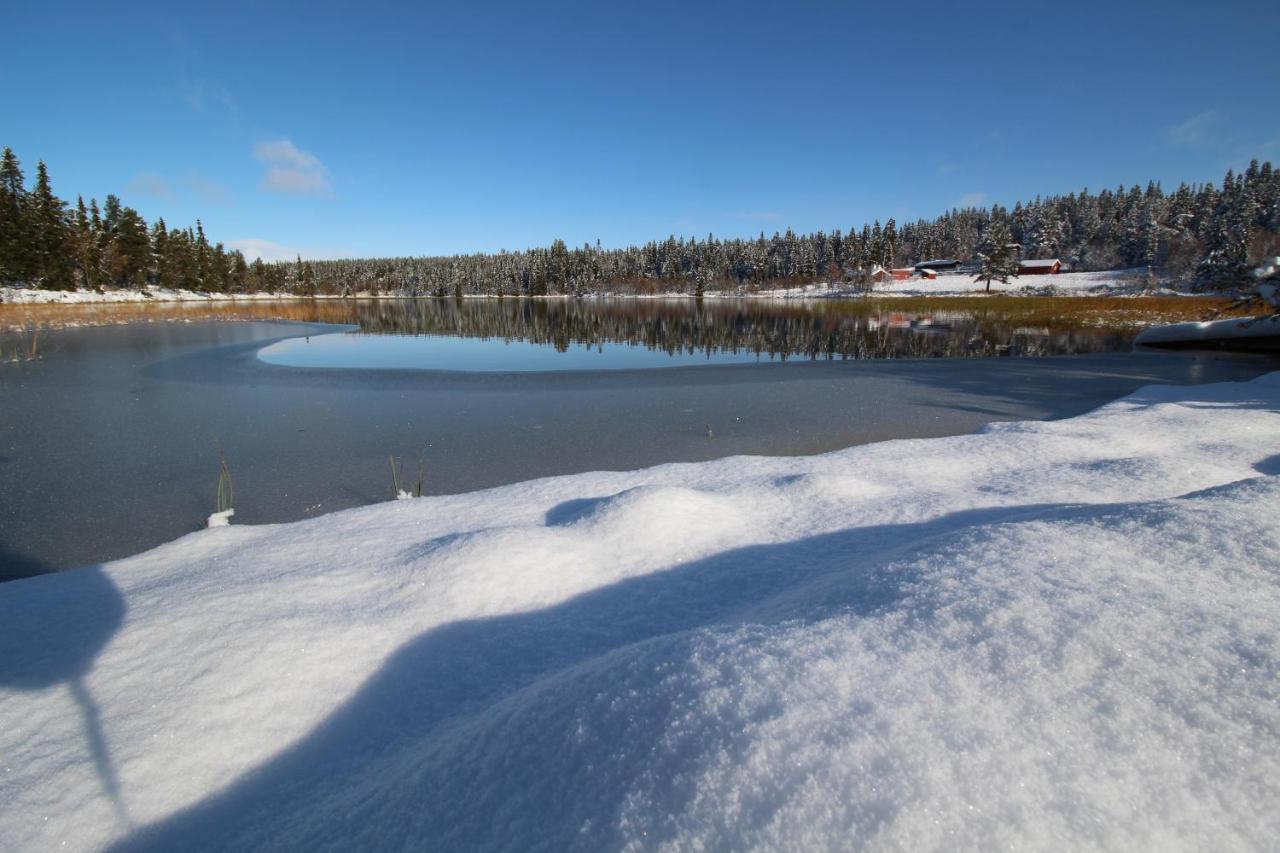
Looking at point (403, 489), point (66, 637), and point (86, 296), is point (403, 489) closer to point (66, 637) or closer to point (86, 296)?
point (66, 637)

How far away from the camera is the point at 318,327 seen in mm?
29266

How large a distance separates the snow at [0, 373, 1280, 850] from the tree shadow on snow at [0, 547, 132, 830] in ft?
0.06

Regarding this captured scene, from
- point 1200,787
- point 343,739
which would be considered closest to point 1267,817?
point 1200,787

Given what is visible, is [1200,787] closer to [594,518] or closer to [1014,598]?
[1014,598]

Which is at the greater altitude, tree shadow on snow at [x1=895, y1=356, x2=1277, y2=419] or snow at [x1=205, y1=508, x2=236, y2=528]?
tree shadow on snow at [x1=895, y1=356, x2=1277, y2=419]

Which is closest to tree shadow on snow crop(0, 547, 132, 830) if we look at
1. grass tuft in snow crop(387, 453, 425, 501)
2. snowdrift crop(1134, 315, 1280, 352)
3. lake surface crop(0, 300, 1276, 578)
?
lake surface crop(0, 300, 1276, 578)

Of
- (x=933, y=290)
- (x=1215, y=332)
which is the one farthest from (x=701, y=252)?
(x=1215, y=332)

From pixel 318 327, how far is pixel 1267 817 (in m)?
34.4

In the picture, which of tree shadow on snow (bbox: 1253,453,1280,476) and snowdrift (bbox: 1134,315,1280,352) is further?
snowdrift (bbox: 1134,315,1280,352)

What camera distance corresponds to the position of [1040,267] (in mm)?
74875

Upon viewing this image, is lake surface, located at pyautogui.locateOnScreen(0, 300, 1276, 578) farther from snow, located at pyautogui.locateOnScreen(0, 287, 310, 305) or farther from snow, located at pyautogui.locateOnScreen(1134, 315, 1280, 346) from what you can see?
snow, located at pyautogui.locateOnScreen(0, 287, 310, 305)

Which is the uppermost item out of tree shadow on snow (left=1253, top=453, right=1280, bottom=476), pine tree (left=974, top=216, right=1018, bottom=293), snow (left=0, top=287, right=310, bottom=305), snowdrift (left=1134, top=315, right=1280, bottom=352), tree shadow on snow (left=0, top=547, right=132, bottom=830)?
pine tree (left=974, top=216, right=1018, bottom=293)

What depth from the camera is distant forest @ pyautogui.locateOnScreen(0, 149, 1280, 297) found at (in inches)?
1907

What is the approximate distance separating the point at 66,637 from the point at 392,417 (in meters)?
7.16
